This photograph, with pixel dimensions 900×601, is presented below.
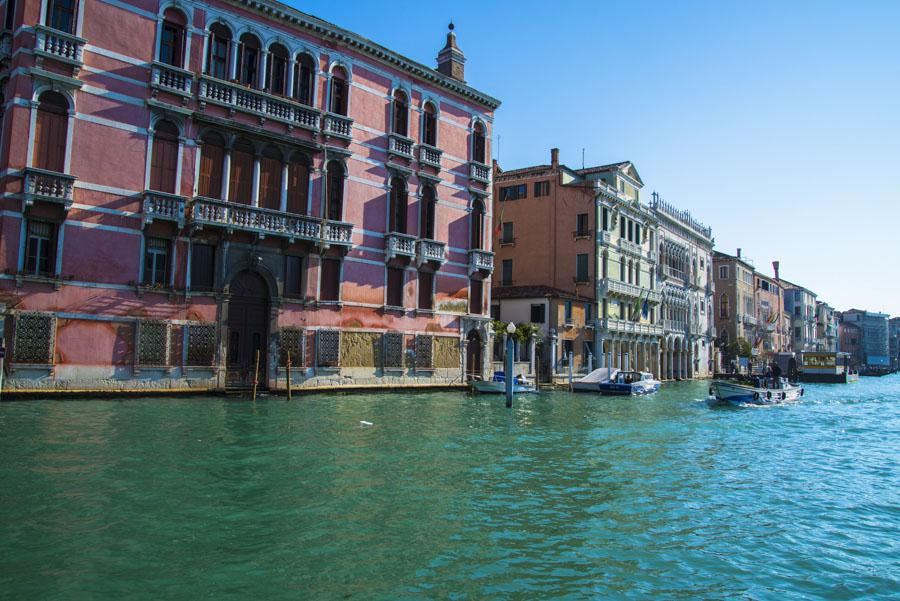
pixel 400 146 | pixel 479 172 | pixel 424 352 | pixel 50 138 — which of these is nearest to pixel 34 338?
pixel 50 138

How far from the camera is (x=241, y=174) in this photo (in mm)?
20531

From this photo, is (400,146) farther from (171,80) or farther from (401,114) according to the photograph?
(171,80)

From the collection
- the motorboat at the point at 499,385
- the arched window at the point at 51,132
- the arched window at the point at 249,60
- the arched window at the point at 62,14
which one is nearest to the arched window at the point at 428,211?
the motorboat at the point at 499,385

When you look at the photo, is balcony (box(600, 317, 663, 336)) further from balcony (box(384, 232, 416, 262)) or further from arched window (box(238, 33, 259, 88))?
arched window (box(238, 33, 259, 88))

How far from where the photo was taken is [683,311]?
5175 cm

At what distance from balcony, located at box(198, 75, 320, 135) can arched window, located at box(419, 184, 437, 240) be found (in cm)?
557

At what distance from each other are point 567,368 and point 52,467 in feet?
93.0

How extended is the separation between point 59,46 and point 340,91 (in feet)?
29.4

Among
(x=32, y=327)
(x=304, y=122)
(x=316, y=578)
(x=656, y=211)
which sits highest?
(x=656, y=211)

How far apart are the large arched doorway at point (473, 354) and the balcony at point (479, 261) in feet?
8.56

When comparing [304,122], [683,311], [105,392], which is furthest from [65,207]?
[683,311]

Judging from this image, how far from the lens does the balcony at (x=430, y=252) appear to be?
82.3ft

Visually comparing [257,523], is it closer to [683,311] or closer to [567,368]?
[567,368]

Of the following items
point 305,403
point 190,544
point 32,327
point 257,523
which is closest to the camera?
point 190,544
